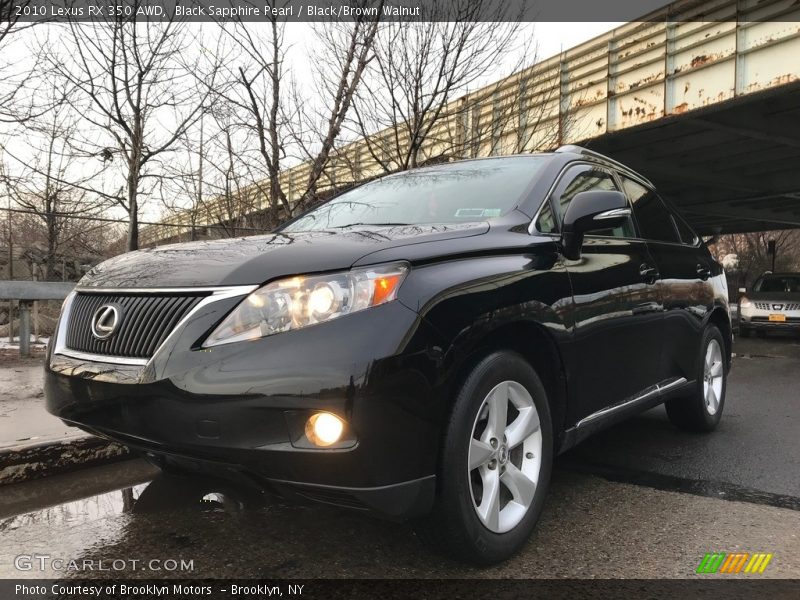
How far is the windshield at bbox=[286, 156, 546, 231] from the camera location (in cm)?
312

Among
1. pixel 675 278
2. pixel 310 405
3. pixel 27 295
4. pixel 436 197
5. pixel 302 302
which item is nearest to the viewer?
pixel 310 405

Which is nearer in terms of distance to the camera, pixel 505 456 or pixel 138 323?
pixel 138 323

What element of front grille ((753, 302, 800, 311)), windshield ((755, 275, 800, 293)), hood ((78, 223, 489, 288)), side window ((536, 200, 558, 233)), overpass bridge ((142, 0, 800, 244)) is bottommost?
front grille ((753, 302, 800, 311))

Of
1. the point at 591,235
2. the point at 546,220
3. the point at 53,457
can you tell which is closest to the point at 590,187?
the point at 591,235

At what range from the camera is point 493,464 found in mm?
2455

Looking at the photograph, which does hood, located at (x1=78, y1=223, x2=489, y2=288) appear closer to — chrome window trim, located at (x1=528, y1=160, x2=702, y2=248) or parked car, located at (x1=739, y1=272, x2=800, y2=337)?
chrome window trim, located at (x1=528, y1=160, x2=702, y2=248)

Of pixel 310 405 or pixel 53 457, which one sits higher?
pixel 310 405

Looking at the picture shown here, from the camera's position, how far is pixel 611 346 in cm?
319

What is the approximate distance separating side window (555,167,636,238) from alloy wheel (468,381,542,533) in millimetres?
1064

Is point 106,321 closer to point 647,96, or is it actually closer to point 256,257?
point 256,257

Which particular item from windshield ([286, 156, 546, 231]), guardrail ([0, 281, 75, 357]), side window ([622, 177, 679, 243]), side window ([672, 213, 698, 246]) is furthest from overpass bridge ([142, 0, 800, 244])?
windshield ([286, 156, 546, 231])

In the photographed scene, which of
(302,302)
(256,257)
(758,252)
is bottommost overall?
(302,302)

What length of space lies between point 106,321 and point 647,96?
12092 mm

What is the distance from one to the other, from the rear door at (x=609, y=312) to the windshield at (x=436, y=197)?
0.26 meters
